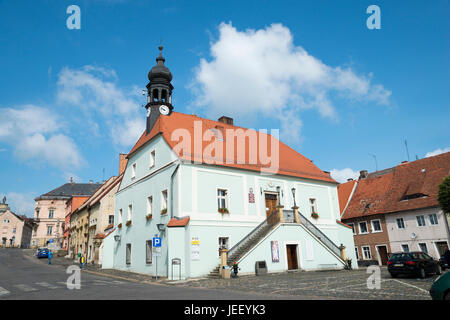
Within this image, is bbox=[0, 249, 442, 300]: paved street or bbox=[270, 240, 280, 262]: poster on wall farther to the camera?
bbox=[270, 240, 280, 262]: poster on wall

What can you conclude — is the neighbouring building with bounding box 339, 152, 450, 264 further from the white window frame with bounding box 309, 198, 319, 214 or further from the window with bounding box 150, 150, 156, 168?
the window with bounding box 150, 150, 156, 168

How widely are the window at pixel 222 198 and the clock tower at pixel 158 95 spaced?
8.56 meters

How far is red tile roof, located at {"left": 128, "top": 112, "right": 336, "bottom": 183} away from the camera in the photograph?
23502 millimetres

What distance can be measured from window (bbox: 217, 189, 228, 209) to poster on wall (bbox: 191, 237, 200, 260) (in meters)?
3.05

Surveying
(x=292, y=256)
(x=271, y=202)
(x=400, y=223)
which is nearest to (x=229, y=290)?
(x=292, y=256)

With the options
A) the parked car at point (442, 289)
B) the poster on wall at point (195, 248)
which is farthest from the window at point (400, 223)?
the parked car at point (442, 289)

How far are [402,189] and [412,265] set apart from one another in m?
21.4

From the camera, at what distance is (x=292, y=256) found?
23.8 metres

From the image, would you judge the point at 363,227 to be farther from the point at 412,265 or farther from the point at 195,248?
the point at 195,248

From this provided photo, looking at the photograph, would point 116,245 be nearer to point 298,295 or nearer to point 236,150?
point 236,150

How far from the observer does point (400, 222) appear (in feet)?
112

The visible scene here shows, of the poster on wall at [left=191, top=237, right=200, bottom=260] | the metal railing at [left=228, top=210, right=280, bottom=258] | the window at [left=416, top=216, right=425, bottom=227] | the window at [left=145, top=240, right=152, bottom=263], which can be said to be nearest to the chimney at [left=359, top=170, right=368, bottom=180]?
the window at [left=416, top=216, right=425, bottom=227]

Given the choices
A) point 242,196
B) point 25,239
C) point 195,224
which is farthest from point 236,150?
point 25,239
